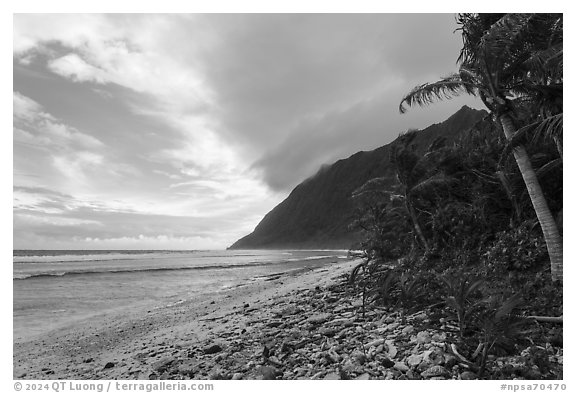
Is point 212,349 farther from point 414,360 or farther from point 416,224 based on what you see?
point 416,224

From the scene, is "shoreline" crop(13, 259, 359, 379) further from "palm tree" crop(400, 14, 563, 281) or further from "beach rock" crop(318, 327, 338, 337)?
"palm tree" crop(400, 14, 563, 281)

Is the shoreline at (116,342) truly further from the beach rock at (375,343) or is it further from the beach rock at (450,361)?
the beach rock at (450,361)

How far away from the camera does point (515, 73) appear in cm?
759

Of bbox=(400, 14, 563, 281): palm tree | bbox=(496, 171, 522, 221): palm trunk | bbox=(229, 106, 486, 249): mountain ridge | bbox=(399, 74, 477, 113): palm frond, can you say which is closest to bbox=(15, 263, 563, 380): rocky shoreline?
bbox=(400, 14, 563, 281): palm tree

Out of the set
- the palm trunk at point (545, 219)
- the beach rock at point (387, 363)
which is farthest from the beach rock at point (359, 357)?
the palm trunk at point (545, 219)

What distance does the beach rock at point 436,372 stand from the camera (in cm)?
443

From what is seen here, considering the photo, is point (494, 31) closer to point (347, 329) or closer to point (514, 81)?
point (514, 81)

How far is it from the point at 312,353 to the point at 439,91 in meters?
6.96

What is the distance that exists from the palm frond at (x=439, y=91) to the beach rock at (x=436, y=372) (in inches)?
253

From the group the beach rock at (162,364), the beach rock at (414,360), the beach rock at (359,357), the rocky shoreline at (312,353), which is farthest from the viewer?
the beach rock at (162,364)

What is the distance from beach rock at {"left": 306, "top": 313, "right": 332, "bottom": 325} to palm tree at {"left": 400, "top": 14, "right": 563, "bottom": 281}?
4854 mm

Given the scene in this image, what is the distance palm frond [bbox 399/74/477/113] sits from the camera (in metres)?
8.12
